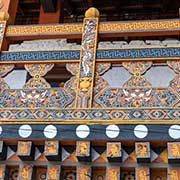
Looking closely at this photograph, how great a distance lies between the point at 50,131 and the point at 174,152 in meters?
1.21

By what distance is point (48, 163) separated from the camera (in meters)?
4.48

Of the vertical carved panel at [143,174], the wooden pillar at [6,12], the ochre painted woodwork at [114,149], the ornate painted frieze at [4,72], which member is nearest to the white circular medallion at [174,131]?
the vertical carved panel at [143,174]

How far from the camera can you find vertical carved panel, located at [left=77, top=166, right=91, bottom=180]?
4.33m

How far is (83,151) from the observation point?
4316 millimetres

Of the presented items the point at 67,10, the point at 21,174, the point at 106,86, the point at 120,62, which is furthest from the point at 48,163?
the point at 67,10

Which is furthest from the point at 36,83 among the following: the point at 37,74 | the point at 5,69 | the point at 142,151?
the point at 142,151

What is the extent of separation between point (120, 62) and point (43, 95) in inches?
35.2

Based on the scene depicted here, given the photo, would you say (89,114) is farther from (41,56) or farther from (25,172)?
(41,56)

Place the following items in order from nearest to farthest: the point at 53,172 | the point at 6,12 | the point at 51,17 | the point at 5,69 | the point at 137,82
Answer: the point at 53,172, the point at 137,82, the point at 5,69, the point at 6,12, the point at 51,17

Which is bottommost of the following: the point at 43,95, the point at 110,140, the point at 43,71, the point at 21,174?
the point at 21,174

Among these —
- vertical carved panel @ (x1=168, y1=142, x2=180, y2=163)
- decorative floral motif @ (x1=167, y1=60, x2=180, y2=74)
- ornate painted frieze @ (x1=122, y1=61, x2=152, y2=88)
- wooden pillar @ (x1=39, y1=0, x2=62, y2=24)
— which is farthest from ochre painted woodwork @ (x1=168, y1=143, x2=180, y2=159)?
wooden pillar @ (x1=39, y1=0, x2=62, y2=24)

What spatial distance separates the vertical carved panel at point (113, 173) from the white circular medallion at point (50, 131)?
0.64 meters

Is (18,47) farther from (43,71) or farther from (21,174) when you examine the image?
(21,174)

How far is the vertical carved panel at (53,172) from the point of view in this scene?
438 cm
